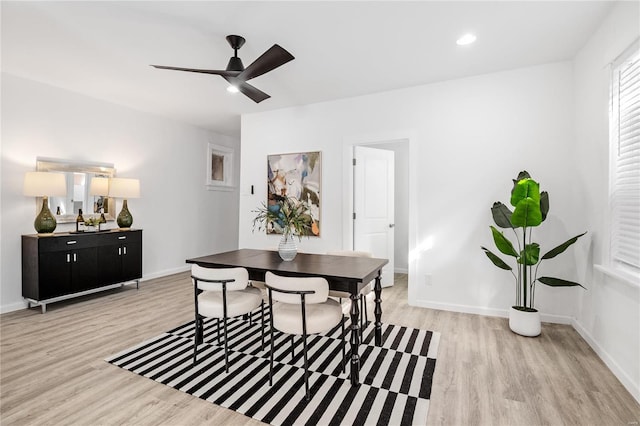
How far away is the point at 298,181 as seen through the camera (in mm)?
4777

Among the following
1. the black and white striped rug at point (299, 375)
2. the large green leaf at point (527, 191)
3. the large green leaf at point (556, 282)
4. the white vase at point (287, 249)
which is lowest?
the black and white striped rug at point (299, 375)

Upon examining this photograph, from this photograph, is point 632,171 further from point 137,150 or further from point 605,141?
point 137,150

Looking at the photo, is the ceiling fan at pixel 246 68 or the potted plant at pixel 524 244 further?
the potted plant at pixel 524 244

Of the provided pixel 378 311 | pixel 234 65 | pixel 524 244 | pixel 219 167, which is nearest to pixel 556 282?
pixel 524 244

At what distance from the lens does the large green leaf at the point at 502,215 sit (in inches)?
126

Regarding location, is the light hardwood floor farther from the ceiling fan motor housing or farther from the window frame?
the ceiling fan motor housing

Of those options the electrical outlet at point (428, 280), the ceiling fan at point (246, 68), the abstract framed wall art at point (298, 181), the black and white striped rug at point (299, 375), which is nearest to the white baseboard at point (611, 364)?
Result: the black and white striped rug at point (299, 375)

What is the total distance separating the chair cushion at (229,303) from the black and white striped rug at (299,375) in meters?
0.41

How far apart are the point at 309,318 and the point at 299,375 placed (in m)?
0.50

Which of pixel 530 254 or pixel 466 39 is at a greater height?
pixel 466 39

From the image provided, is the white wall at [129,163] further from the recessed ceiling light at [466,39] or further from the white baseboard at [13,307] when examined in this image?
the recessed ceiling light at [466,39]

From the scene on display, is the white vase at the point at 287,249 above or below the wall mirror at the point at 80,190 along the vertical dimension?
below

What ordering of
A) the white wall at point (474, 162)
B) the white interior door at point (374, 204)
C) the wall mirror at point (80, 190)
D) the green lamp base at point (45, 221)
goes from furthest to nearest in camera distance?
the white interior door at point (374, 204), the wall mirror at point (80, 190), the green lamp base at point (45, 221), the white wall at point (474, 162)

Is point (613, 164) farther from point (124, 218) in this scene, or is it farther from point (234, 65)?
point (124, 218)
